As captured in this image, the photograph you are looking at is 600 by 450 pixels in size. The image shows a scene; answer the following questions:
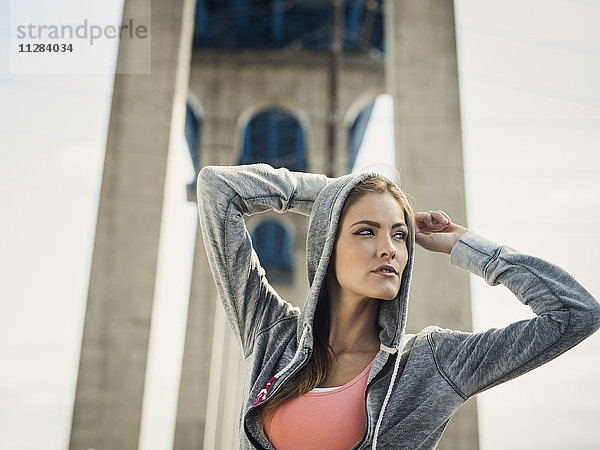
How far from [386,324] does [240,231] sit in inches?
21.7

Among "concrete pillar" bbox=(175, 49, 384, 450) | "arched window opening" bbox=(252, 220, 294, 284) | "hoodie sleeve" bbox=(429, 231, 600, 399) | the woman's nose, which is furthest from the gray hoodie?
"arched window opening" bbox=(252, 220, 294, 284)

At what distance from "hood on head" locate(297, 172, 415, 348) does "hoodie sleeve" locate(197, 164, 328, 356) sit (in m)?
0.12

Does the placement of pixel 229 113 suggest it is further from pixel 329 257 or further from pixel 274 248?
pixel 274 248

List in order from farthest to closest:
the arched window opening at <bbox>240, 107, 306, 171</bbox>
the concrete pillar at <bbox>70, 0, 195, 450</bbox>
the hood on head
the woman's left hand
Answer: the arched window opening at <bbox>240, 107, 306, 171</bbox> → the concrete pillar at <bbox>70, 0, 195, 450</bbox> → the woman's left hand → the hood on head

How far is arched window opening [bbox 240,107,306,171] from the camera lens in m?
20.1

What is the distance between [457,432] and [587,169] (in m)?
2.86

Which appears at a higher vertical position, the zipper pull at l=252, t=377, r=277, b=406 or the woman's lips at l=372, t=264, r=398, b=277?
the woman's lips at l=372, t=264, r=398, b=277

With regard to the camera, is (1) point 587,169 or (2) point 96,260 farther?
(2) point 96,260

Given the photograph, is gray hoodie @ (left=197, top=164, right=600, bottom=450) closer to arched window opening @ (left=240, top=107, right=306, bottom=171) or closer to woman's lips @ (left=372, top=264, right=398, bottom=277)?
woman's lips @ (left=372, top=264, right=398, bottom=277)

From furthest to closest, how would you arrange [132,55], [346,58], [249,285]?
[346,58], [132,55], [249,285]

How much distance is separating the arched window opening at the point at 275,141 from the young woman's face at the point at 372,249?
17.6 meters

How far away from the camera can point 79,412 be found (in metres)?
6.52

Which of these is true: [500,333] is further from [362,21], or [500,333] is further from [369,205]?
[362,21]

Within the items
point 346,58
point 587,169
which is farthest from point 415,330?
point 346,58
